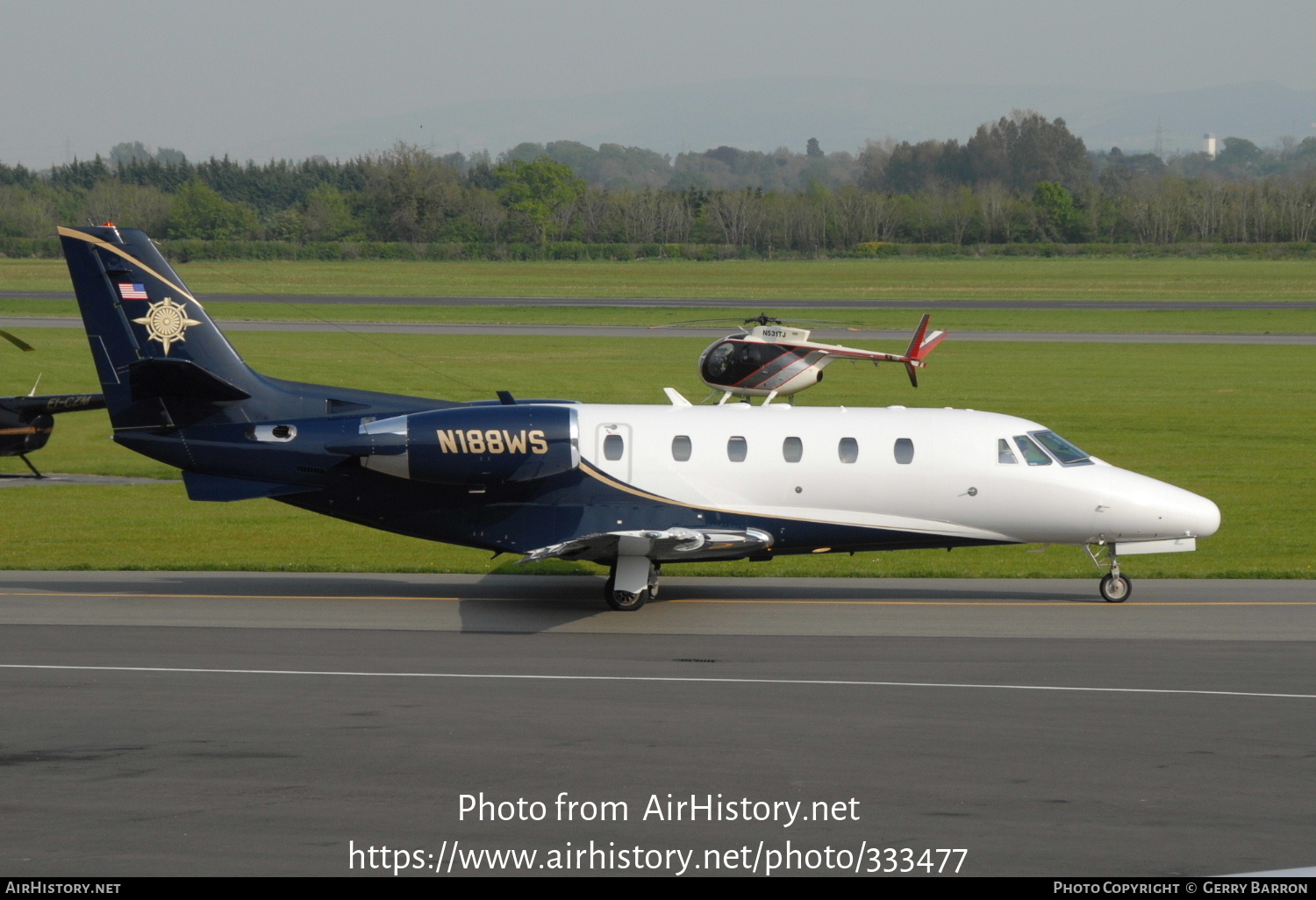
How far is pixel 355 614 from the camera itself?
2011 centimetres

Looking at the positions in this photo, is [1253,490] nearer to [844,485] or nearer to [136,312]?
[844,485]

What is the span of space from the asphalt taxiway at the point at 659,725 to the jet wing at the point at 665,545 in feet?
3.11

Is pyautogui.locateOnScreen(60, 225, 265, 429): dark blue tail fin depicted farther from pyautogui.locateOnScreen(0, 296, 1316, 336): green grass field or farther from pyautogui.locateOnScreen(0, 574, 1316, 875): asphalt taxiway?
pyautogui.locateOnScreen(0, 296, 1316, 336): green grass field

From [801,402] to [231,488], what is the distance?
28.9 metres

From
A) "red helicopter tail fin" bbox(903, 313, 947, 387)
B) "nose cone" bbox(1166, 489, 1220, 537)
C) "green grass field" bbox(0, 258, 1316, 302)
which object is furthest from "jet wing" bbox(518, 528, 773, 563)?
"green grass field" bbox(0, 258, 1316, 302)

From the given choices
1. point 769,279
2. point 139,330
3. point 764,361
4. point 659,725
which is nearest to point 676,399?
point 139,330

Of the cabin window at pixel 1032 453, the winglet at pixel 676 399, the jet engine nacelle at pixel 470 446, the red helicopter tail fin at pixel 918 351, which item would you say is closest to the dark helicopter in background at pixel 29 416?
the jet engine nacelle at pixel 470 446

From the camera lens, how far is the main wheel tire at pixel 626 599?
20.2 metres

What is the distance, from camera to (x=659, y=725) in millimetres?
14227

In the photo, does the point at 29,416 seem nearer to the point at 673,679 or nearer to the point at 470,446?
the point at 470,446

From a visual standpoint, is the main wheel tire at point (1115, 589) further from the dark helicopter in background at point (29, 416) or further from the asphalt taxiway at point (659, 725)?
the dark helicopter in background at point (29, 416)

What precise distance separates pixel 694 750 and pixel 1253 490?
22.0 metres

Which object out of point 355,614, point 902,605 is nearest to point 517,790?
point 355,614

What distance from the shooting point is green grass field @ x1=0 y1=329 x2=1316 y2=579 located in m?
24.8
